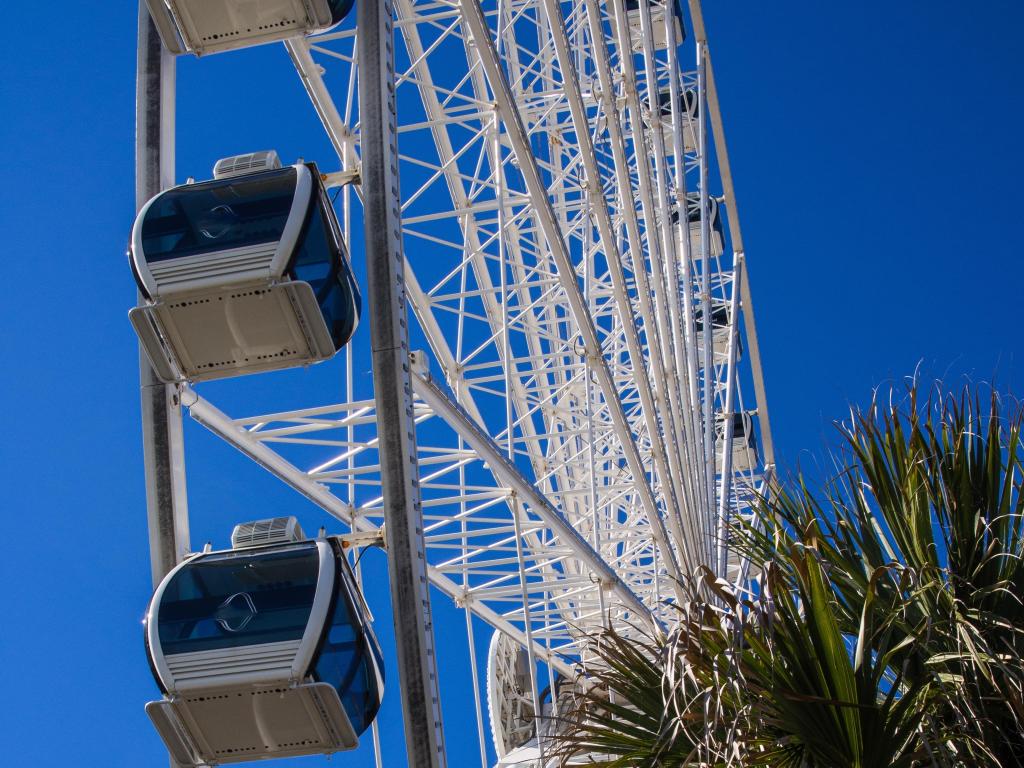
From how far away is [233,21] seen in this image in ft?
26.0

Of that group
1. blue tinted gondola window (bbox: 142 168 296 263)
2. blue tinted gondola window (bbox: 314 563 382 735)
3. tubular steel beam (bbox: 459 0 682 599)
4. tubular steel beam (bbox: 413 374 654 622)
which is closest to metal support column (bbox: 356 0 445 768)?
→ blue tinted gondola window (bbox: 314 563 382 735)

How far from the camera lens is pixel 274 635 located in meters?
6.69

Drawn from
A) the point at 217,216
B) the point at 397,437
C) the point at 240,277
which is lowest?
the point at 397,437

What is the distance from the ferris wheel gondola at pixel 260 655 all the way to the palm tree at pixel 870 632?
112 centimetres

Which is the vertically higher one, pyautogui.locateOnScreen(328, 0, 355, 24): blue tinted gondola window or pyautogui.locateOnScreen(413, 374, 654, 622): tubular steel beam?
pyautogui.locateOnScreen(328, 0, 355, 24): blue tinted gondola window

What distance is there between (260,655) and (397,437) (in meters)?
1.26

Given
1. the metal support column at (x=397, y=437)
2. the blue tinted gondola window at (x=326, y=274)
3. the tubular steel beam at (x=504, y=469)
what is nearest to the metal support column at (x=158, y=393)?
the blue tinted gondola window at (x=326, y=274)

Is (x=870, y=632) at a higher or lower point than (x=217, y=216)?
lower

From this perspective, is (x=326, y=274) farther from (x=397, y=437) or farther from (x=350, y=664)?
(x=350, y=664)

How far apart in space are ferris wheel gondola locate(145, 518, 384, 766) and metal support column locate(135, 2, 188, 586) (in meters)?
0.39

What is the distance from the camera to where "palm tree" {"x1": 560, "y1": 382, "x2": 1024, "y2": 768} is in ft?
19.1

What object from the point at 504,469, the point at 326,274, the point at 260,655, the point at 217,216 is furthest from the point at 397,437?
the point at 504,469

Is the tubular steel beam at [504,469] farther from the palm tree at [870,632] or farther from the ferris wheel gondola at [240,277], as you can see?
the palm tree at [870,632]

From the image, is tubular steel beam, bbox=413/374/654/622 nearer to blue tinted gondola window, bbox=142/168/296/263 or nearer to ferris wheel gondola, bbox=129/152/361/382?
ferris wheel gondola, bbox=129/152/361/382
